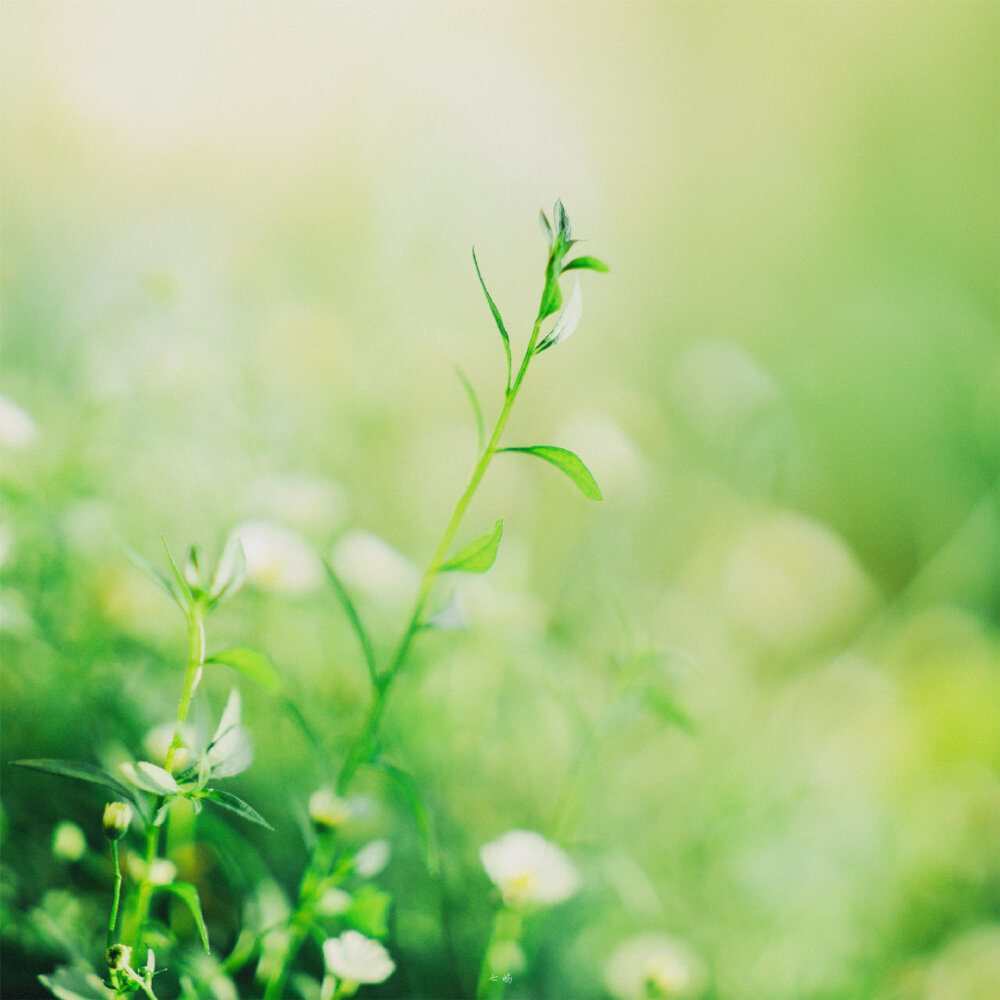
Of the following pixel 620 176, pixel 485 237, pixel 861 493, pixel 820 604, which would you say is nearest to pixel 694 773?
pixel 820 604

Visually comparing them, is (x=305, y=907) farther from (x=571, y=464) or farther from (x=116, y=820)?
(x=571, y=464)

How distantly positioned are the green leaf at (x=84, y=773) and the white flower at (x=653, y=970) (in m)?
0.29

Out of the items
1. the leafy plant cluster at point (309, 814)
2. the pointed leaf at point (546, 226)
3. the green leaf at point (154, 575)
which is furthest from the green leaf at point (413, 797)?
the pointed leaf at point (546, 226)

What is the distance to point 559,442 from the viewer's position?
88 cm

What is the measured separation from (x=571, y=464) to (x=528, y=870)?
0.24m

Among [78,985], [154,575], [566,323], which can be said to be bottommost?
[78,985]

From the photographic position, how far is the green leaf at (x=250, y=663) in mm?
284

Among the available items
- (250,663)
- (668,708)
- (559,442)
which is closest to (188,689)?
(250,663)

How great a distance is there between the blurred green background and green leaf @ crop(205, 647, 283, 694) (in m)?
0.09

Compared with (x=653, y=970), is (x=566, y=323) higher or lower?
higher

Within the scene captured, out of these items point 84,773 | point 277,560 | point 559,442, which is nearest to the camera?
point 84,773

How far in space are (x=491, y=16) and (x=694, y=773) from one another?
49.1 inches

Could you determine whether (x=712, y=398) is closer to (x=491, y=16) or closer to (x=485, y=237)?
(x=485, y=237)

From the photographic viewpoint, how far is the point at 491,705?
683mm
